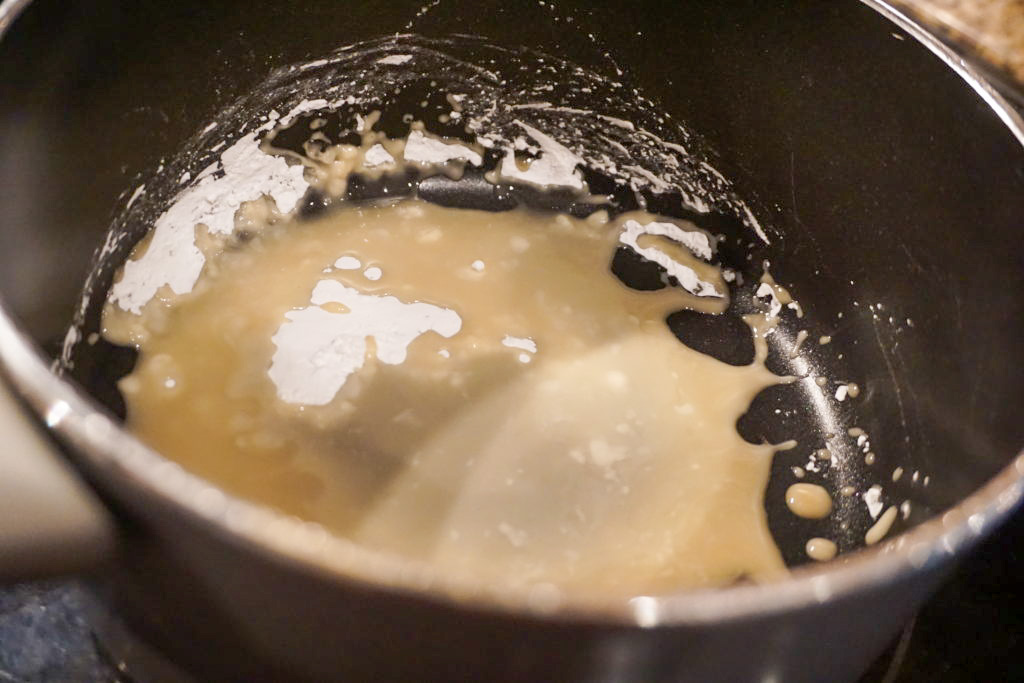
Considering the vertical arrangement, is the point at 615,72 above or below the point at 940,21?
below

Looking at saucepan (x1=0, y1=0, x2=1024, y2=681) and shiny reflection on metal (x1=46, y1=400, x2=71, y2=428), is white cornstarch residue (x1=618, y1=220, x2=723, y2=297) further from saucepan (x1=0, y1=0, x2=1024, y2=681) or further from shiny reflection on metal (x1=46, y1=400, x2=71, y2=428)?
shiny reflection on metal (x1=46, y1=400, x2=71, y2=428)

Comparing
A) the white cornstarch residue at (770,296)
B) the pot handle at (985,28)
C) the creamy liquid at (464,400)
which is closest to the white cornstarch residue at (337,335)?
the creamy liquid at (464,400)

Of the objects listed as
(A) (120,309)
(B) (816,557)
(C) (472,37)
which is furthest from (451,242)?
(B) (816,557)

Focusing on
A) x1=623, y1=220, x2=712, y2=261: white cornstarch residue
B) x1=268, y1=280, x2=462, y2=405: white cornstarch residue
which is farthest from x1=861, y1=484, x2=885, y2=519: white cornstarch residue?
x1=268, y1=280, x2=462, y2=405: white cornstarch residue

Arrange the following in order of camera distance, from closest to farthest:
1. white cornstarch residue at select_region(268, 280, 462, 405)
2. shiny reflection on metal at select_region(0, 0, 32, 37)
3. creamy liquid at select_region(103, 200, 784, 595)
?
shiny reflection on metal at select_region(0, 0, 32, 37), creamy liquid at select_region(103, 200, 784, 595), white cornstarch residue at select_region(268, 280, 462, 405)

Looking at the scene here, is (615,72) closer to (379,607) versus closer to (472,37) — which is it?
(472,37)

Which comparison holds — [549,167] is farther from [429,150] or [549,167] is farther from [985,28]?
[985,28]

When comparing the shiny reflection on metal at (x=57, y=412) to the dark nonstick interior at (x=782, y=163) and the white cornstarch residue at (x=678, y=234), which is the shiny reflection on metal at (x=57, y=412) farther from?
the white cornstarch residue at (x=678, y=234)

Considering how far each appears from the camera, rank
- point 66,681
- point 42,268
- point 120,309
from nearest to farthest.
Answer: point 66,681, point 42,268, point 120,309
